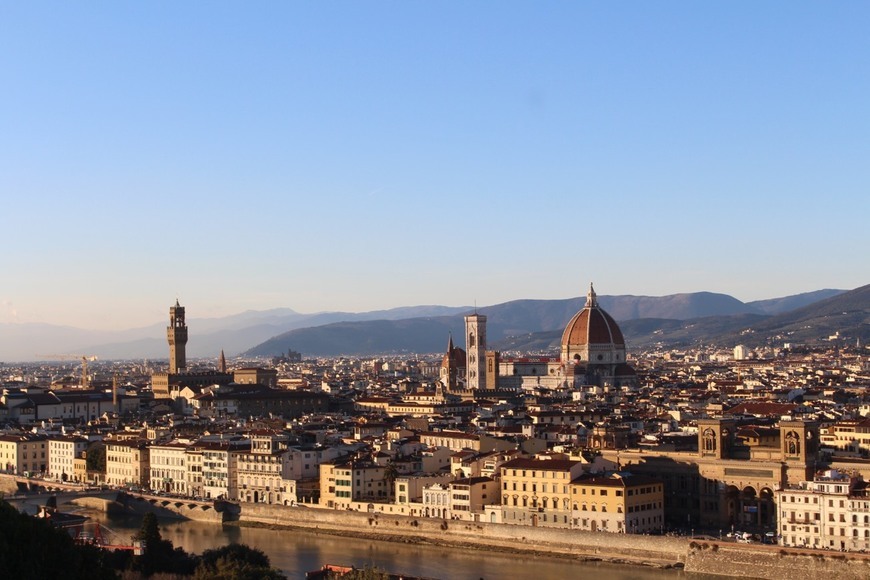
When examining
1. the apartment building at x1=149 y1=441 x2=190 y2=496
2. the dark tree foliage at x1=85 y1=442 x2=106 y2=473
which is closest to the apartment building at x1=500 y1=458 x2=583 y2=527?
the apartment building at x1=149 y1=441 x2=190 y2=496

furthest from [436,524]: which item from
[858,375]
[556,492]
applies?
[858,375]

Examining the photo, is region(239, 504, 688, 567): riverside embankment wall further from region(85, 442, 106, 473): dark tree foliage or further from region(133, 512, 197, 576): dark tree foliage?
region(85, 442, 106, 473): dark tree foliage

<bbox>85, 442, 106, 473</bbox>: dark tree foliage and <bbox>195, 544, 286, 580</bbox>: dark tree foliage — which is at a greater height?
<bbox>85, 442, 106, 473</bbox>: dark tree foliage

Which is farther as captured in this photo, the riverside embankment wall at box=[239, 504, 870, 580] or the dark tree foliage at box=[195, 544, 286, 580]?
the riverside embankment wall at box=[239, 504, 870, 580]

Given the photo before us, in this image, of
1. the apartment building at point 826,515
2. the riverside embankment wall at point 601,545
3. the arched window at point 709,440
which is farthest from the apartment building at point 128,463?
the apartment building at point 826,515

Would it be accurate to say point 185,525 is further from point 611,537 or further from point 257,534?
point 611,537

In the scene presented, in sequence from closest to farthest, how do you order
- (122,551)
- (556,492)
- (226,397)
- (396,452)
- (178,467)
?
(122,551) → (556,492) → (396,452) → (178,467) → (226,397)

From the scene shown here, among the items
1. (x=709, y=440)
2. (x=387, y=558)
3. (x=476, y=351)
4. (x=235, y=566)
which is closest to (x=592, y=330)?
(x=476, y=351)
